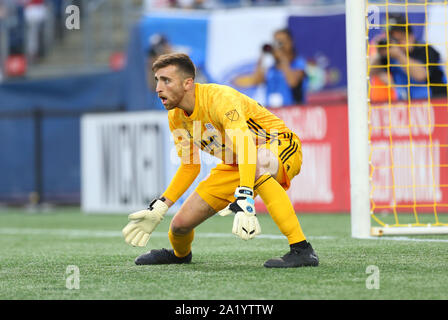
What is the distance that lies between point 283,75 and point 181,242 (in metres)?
7.43

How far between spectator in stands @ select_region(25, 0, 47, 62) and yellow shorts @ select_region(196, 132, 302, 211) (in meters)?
12.7

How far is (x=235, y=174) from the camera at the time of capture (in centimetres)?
540

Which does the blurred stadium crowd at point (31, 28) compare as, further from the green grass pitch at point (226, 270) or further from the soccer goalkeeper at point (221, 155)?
the soccer goalkeeper at point (221, 155)

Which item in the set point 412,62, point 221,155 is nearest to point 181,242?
point 221,155

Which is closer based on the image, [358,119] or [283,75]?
[358,119]

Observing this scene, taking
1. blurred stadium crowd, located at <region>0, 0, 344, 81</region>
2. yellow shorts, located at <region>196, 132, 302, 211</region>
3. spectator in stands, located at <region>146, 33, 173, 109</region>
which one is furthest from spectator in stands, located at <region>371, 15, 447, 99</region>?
blurred stadium crowd, located at <region>0, 0, 344, 81</region>

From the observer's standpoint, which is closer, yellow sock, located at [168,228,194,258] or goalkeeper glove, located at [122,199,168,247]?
goalkeeper glove, located at [122,199,168,247]

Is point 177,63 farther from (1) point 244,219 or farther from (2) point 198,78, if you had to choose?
(2) point 198,78

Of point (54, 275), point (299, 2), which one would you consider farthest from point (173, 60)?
point (299, 2)

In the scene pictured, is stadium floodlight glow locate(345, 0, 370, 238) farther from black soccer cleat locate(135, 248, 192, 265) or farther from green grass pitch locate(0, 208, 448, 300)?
black soccer cleat locate(135, 248, 192, 265)

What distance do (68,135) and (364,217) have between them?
7.96m

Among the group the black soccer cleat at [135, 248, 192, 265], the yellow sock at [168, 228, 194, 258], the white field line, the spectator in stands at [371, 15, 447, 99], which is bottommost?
the white field line

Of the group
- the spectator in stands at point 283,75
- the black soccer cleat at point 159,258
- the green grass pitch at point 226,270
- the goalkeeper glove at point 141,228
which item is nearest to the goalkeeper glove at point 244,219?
the green grass pitch at point 226,270

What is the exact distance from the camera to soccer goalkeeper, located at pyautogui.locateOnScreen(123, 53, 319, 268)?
4.97 metres
